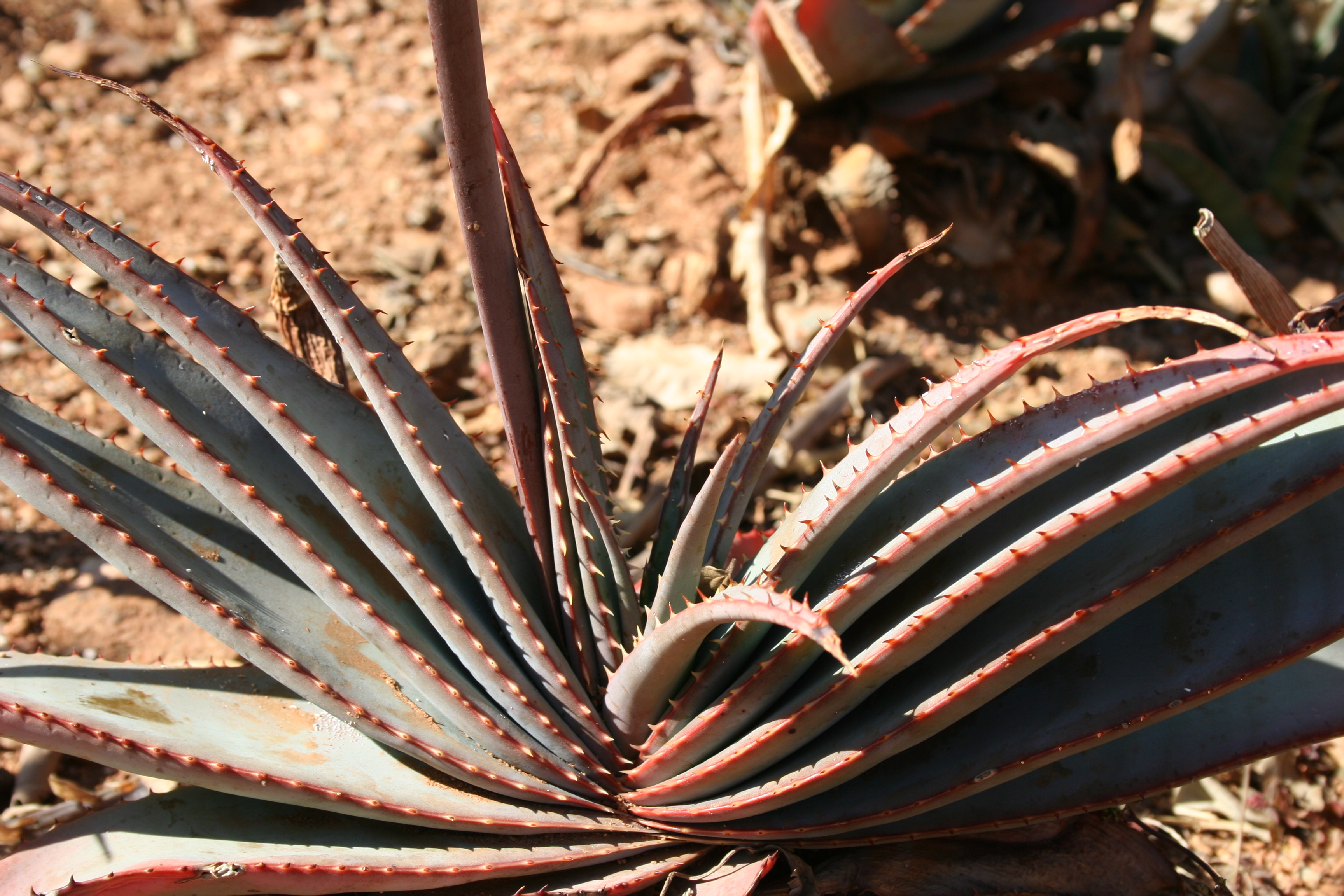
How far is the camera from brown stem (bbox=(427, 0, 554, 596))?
48.8 inches

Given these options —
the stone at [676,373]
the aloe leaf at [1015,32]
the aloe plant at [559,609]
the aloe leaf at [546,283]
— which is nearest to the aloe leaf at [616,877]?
the aloe plant at [559,609]

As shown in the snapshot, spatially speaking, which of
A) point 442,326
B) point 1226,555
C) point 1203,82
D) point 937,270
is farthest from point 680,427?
point 1203,82

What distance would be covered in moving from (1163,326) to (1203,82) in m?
1.13

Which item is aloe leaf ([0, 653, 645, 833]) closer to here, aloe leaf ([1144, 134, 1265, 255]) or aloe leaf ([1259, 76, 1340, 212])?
aloe leaf ([1144, 134, 1265, 255])

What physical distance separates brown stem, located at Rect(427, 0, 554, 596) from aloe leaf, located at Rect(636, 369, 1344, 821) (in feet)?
1.87

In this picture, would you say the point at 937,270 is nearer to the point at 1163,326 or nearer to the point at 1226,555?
the point at 1163,326

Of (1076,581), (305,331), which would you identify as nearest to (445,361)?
(305,331)

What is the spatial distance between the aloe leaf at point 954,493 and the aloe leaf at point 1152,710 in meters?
0.17

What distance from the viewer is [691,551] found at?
1359 mm

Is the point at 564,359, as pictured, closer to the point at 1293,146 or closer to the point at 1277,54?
the point at 1293,146

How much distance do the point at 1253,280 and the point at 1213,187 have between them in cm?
243

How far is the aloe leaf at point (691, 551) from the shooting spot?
1.30 m

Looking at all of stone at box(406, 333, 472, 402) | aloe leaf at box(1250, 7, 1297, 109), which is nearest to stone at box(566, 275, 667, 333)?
stone at box(406, 333, 472, 402)

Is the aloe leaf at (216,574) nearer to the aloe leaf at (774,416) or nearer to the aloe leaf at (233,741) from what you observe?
the aloe leaf at (233,741)
